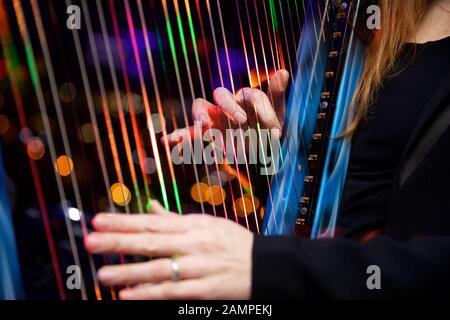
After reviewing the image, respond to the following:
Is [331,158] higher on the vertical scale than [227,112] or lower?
lower

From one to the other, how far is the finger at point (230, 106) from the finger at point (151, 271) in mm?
752

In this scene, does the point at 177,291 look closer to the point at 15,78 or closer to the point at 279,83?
the point at 15,78

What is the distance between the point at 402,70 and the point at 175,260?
36.3 inches

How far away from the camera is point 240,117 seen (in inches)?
53.1

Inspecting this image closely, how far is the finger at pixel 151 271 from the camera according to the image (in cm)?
61

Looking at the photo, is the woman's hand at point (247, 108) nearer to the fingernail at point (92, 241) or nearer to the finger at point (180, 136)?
the finger at point (180, 136)

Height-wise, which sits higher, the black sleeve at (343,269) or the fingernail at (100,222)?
the fingernail at (100,222)

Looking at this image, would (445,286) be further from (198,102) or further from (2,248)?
(198,102)

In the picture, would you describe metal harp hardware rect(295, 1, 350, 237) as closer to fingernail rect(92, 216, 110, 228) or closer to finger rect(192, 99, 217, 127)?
finger rect(192, 99, 217, 127)

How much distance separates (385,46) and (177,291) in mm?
1005

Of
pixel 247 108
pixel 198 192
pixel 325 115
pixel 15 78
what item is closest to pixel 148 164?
pixel 247 108

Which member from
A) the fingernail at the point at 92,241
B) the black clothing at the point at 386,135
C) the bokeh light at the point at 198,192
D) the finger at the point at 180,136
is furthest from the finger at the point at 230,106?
the fingernail at the point at 92,241
